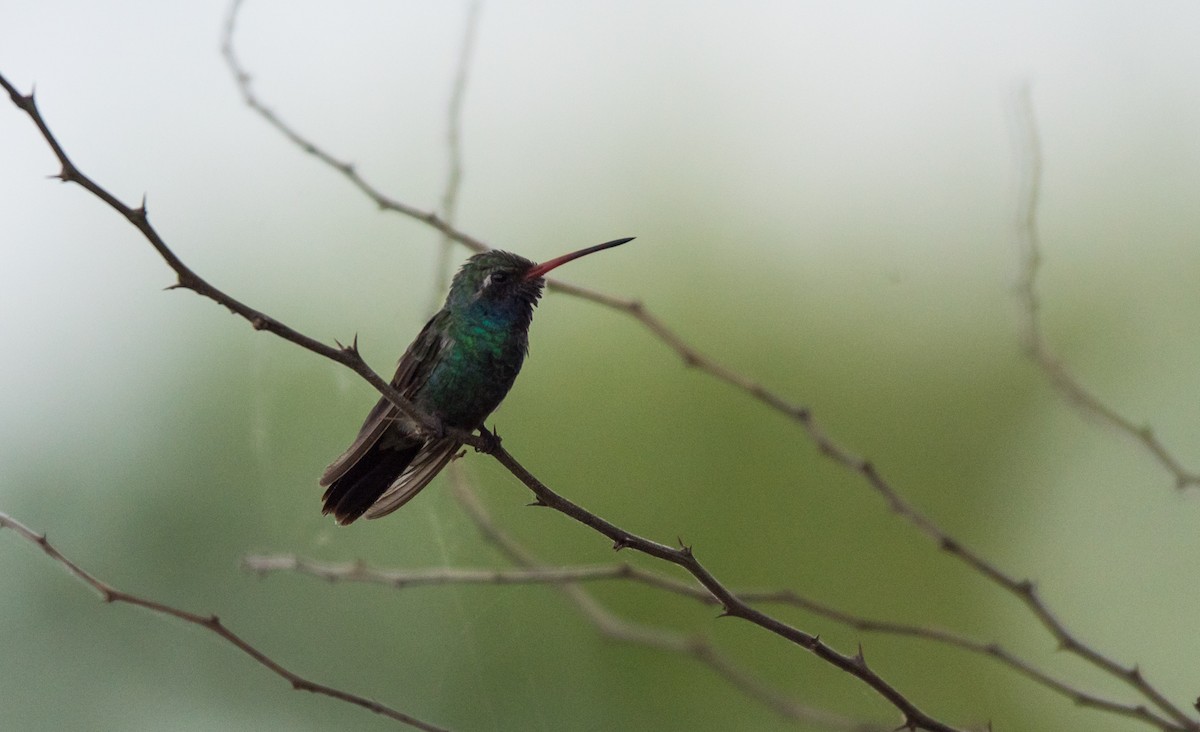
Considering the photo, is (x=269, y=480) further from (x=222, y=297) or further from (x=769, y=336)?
(x=769, y=336)

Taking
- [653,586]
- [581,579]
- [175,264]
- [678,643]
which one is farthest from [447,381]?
[175,264]

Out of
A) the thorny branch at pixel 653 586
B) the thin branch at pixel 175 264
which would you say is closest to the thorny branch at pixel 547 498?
the thin branch at pixel 175 264

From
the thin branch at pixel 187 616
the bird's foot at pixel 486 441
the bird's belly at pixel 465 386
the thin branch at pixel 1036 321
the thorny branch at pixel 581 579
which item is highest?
the thin branch at pixel 1036 321

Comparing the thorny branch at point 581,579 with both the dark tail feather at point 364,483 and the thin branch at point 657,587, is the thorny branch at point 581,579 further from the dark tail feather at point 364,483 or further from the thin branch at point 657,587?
the dark tail feather at point 364,483

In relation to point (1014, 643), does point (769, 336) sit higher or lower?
higher

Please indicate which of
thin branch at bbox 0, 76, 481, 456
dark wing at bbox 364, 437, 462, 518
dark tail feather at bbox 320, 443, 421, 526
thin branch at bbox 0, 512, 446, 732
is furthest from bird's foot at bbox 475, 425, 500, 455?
thin branch at bbox 0, 76, 481, 456

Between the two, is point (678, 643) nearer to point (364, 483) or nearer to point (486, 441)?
point (486, 441)

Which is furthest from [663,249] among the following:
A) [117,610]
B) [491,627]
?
[117,610]
